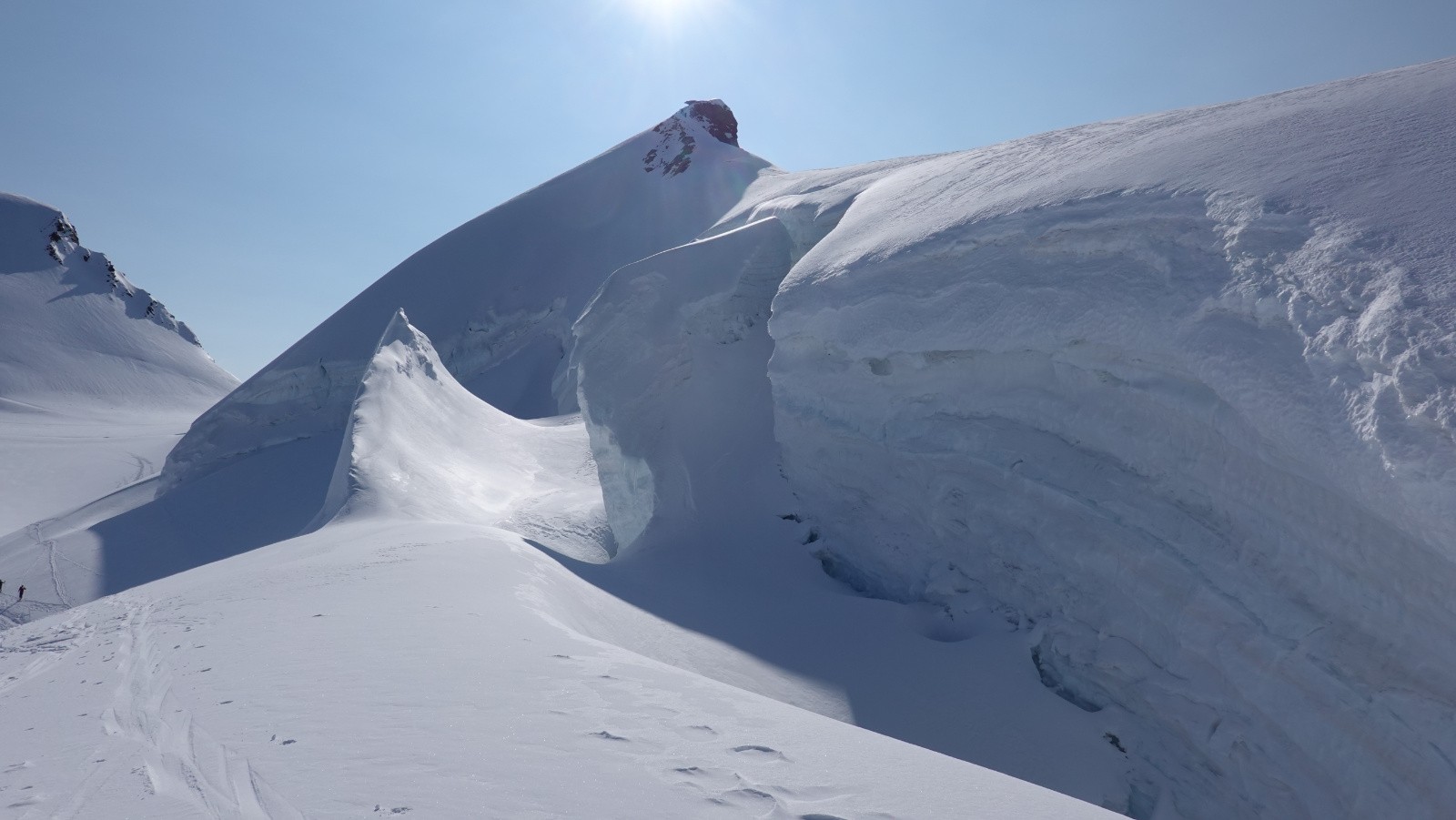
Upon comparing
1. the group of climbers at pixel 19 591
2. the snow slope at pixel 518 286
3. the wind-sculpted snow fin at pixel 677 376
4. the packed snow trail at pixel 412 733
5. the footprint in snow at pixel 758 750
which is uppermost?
the snow slope at pixel 518 286

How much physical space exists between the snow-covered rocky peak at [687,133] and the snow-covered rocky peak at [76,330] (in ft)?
86.2

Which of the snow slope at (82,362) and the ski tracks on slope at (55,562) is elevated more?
the snow slope at (82,362)

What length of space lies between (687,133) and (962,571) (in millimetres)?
28051

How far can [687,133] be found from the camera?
31.6 metres

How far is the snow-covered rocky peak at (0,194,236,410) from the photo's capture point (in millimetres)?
35688

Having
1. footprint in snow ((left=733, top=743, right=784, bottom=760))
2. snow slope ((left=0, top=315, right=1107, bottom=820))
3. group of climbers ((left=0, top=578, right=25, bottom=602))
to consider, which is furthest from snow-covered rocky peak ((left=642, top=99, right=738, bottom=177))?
footprint in snow ((left=733, top=743, right=784, bottom=760))

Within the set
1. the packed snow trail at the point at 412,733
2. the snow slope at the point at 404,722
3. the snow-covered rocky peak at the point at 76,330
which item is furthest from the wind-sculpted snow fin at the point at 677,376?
the snow-covered rocky peak at the point at 76,330

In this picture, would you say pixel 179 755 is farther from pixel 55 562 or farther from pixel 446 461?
pixel 55 562

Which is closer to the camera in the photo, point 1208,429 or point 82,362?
point 1208,429

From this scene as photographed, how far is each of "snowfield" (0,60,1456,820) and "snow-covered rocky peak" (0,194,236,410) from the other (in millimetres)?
35226

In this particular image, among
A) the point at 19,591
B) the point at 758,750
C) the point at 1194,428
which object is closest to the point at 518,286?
the point at 19,591

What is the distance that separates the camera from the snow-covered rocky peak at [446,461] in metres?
10.4

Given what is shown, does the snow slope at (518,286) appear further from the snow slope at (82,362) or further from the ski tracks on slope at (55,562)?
the snow slope at (82,362)

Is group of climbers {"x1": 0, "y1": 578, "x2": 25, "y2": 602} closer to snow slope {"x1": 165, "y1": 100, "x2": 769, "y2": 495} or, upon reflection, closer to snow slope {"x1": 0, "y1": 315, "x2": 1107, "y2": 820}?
snow slope {"x1": 165, "y1": 100, "x2": 769, "y2": 495}
